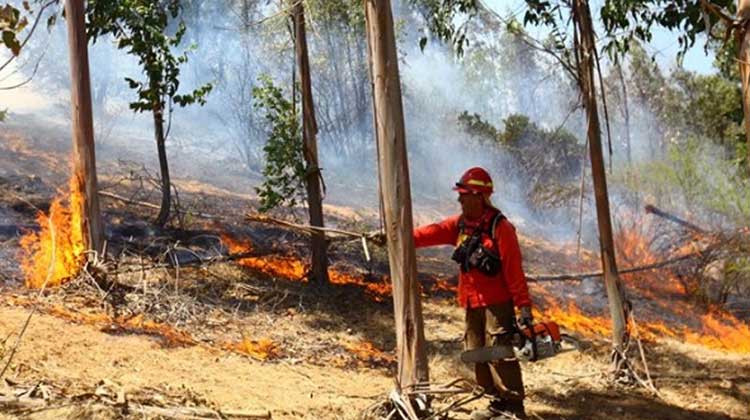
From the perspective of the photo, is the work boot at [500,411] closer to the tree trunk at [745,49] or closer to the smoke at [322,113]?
the tree trunk at [745,49]

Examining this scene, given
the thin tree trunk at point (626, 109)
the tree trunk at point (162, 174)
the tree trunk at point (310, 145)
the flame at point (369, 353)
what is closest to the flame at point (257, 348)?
the flame at point (369, 353)

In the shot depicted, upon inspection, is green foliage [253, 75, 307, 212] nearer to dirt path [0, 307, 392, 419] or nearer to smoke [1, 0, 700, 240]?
dirt path [0, 307, 392, 419]

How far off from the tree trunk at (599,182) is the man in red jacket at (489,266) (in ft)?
7.11

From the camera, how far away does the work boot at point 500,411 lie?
19.6ft

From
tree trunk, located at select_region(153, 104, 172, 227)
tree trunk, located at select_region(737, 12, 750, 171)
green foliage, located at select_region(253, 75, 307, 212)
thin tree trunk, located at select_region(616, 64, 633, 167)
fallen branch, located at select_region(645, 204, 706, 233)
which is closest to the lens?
tree trunk, located at select_region(737, 12, 750, 171)

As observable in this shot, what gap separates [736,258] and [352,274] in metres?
6.03

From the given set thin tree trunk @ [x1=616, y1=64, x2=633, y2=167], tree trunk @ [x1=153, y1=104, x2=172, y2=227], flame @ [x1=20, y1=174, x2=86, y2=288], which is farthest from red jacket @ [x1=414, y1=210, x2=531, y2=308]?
tree trunk @ [x1=153, y1=104, x2=172, y2=227]

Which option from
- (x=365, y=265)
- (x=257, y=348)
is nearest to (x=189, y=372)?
(x=257, y=348)

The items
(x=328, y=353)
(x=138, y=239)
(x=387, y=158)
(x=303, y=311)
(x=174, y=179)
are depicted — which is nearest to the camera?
(x=387, y=158)

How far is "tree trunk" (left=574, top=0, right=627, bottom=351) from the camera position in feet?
24.6

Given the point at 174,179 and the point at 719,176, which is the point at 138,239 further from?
the point at 719,176

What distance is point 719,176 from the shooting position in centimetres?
1477

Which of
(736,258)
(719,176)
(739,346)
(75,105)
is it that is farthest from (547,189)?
(75,105)

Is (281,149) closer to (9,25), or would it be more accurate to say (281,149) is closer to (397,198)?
(397,198)
